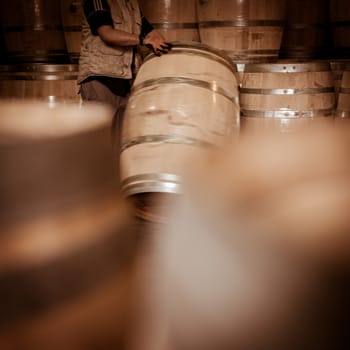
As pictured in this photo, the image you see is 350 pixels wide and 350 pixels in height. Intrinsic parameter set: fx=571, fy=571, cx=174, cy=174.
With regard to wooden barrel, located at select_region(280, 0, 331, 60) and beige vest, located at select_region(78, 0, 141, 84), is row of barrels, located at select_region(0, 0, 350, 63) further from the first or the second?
beige vest, located at select_region(78, 0, 141, 84)

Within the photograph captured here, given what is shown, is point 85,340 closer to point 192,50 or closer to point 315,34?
point 192,50

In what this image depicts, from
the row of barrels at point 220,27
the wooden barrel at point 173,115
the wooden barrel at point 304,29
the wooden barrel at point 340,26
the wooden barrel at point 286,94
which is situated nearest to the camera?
the wooden barrel at point 173,115

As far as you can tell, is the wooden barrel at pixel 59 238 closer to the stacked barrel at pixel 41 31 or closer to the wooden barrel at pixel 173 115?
the wooden barrel at pixel 173 115

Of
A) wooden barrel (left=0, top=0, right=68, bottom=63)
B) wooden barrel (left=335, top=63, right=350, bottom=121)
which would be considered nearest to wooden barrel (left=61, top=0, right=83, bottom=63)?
wooden barrel (left=0, top=0, right=68, bottom=63)

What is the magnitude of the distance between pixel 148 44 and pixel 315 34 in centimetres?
253

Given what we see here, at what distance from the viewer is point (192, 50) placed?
3.44 metres

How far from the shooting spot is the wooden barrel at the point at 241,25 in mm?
4543

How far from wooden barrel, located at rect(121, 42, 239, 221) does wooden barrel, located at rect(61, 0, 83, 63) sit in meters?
1.85

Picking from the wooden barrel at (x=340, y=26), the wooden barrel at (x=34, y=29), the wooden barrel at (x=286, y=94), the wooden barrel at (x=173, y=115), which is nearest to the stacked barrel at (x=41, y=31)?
the wooden barrel at (x=34, y=29)

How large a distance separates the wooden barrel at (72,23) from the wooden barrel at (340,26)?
2.38m

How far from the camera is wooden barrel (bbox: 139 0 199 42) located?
4.88m

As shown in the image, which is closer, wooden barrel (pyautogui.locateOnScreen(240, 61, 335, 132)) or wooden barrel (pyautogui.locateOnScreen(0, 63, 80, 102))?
wooden barrel (pyautogui.locateOnScreen(240, 61, 335, 132))

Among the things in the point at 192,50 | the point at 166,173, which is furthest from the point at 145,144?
the point at 192,50

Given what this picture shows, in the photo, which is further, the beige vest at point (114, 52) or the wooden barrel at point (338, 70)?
the wooden barrel at point (338, 70)
